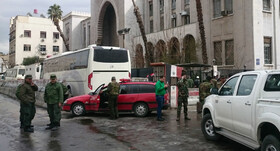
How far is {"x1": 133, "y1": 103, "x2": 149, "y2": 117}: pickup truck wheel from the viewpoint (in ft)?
40.5

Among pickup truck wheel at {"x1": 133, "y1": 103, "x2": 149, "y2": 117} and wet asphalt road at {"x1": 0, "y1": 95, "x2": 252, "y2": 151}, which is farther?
pickup truck wheel at {"x1": 133, "y1": 103, "x2": 149, "y2": 117}

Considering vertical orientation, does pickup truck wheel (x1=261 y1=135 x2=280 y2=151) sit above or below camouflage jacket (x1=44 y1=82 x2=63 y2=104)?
below

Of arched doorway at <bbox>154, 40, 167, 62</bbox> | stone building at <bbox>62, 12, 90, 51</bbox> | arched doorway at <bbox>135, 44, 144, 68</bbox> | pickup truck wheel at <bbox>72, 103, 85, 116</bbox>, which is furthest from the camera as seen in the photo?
stone building at <bbox>62, 12, 90, 51</bbox>

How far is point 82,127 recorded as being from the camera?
9.98m

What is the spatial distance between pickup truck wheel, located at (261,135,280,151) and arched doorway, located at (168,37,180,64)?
2437cm

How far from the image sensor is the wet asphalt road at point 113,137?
7.00 metres

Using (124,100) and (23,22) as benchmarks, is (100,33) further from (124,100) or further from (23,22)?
(124,100)

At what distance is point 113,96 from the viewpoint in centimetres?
1155

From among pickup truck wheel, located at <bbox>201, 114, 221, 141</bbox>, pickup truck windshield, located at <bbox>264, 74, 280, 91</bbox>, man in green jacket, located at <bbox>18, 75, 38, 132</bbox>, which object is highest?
pickup truck windshield, located at <bbox>264, 74, 280, 91</bbox>

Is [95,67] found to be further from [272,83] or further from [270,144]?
[270,144]

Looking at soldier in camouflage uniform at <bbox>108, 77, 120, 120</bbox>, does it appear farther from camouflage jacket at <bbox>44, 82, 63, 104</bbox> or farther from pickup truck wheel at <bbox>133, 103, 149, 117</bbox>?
camouflage jacket at <bbox>44, 82, 63, 104</bbox>

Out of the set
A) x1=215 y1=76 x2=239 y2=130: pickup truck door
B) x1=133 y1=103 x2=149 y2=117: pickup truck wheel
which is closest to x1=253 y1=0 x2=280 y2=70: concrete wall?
x1=133 y1=103 x2=149 y2=117: pickup truck wheel

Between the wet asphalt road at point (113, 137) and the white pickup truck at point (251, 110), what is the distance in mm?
809

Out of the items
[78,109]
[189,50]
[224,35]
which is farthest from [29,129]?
[189,50]
